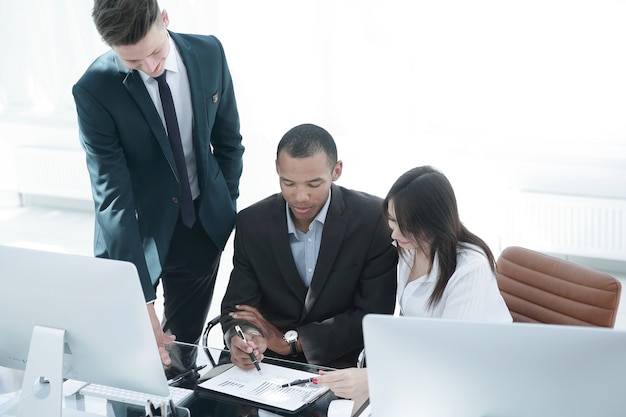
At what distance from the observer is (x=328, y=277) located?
9.20ft

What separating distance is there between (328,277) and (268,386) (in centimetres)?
53

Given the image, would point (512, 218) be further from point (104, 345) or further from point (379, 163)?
point (104, 345)

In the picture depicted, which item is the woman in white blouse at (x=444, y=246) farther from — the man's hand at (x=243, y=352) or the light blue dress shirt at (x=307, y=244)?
the light blue dress shirt at (x=307, y=244)

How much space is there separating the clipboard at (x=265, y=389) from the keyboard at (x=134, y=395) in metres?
0.04

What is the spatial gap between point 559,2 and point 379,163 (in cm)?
138

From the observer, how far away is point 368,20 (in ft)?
17.6

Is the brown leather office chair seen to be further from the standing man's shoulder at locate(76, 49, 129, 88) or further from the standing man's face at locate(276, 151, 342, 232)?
the standing man's shoulder at locate(76, 49, 129, 88)

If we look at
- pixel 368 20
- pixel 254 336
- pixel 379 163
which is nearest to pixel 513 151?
pixel 379 163

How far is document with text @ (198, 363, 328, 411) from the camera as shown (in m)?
2.29

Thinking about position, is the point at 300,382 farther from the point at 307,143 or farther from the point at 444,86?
the point at 444,86

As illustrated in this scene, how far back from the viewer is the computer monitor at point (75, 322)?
2020mm

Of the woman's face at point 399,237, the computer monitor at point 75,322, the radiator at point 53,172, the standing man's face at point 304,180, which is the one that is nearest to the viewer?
the computer monitor at point 75,322

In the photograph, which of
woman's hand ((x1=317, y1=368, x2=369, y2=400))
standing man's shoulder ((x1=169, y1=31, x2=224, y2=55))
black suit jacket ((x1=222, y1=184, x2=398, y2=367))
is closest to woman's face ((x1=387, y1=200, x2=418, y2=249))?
Answer: black suit jacket ((x1=222, y1=184, x2=398, y2=367))

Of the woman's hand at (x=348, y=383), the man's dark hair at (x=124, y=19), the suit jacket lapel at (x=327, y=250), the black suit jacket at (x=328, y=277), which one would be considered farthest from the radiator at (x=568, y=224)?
the man's dark hair at (x=124, y=19)
